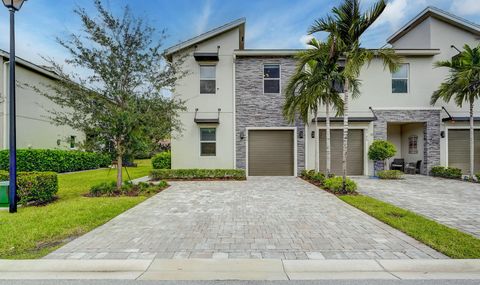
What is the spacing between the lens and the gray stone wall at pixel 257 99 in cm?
1346

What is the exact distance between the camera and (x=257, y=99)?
13.5 m

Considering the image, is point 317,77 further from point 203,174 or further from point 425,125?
point 425,125

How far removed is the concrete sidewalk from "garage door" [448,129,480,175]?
42.5 ft

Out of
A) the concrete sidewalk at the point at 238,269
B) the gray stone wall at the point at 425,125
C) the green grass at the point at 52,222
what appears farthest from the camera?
the gray stone wall at the point at 425,125

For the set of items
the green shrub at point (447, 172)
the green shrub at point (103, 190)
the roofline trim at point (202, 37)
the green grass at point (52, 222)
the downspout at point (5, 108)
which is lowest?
the green grass at point (52, 222)

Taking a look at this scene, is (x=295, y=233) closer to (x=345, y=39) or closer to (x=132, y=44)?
(x=345, y=39)

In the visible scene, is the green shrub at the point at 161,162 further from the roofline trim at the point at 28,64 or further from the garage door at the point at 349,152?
the garage door at the point at 349,152

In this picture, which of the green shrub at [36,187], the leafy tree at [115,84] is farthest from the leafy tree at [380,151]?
the green shrub at [36,187]

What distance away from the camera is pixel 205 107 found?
13.4m

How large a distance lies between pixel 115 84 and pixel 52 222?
5.00m

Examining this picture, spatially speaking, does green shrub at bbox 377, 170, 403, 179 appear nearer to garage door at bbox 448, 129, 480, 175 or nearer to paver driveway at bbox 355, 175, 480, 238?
paver driveway at bbox 355, 175, 480, 238

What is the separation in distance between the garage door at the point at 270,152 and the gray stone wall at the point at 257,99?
0.44 meters

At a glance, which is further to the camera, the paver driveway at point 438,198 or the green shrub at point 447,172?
the green shrub at point 447,172

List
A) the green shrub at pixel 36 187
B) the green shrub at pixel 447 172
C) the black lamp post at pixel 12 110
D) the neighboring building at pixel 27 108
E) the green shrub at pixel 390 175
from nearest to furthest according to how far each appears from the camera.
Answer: the black lamp post at pixel 12 110
the green shrub at pixel 36 187
the green shrub at pixel 447 172
the green shrub at pixel 390 175
the neighboring building at pixel 27 108
